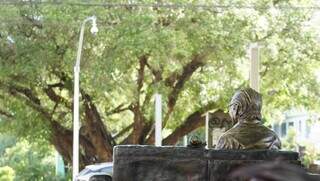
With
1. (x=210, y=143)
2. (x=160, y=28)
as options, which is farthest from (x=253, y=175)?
(x=160, y=28)

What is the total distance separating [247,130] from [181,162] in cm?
171

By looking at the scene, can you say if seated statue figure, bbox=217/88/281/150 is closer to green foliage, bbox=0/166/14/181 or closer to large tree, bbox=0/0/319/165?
large tree, bbox=0/0/319/165

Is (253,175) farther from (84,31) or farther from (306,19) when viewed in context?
(306,19)

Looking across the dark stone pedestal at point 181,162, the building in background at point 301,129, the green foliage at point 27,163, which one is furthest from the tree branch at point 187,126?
the building in background at point 301,129

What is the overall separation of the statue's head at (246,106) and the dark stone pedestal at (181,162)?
69.1 inches

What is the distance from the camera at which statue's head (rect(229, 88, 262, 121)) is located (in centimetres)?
645

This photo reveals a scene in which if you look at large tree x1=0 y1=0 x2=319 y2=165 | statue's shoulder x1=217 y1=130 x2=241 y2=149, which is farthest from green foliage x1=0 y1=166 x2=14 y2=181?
statue's shoulder x1=217 y1=130 x2=241 y2=149

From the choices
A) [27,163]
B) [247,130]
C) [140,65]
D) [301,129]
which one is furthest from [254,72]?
[301,129]

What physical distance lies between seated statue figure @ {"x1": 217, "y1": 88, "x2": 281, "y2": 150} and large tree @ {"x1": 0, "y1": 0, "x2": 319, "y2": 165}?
14.9 meters

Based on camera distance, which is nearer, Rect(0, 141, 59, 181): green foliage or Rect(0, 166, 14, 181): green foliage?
Rect(0, 166, 14, 181): green foliage

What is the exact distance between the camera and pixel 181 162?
15.3ft

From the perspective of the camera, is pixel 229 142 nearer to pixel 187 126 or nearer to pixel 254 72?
pixel 254 72

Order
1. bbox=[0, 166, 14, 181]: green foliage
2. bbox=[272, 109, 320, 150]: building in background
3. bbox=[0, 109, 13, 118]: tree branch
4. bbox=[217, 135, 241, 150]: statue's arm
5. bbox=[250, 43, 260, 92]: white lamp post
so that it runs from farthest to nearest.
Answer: bbox=[272, 109, 320, 150]: building in background < bbox=[0, 166, 14, 181]: green foliage < bbox=[0, 109, 13, 118]: tree branch < bbox=[250, 43, 260, 92]: white lamp post < bbox=[217, 135, 241, 150]: statue's arm

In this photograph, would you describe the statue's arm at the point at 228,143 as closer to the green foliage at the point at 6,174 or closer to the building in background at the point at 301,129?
the green foliage at the point at 6,174
